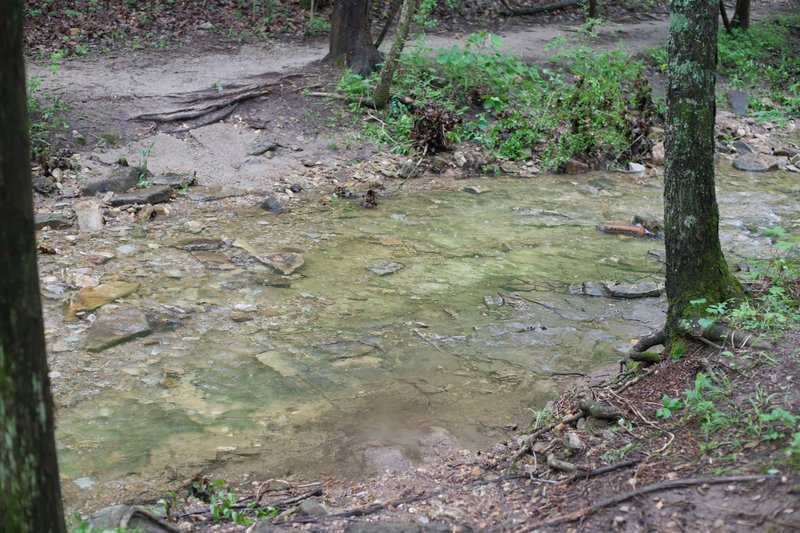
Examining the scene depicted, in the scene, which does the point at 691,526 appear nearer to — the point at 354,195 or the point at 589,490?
the point at 589,490

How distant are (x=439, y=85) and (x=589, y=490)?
821 cm

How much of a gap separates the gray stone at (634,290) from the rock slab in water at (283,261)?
104 inches

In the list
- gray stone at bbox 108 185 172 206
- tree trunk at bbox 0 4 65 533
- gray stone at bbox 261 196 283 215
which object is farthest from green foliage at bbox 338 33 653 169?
tree trunk at bbox 0 4 65 533

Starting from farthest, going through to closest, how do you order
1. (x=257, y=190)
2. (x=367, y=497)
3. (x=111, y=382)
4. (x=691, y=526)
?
1. (x=257, y=190)
2. (x=111, y=382)
3. (x=367, y=497)
4. (x=691, y=526)

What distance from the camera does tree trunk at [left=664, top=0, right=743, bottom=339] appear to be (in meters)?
3.93

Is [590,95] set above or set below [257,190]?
above

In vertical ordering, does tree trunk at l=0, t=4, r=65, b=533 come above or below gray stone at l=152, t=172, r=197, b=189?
above

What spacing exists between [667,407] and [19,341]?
279 cm

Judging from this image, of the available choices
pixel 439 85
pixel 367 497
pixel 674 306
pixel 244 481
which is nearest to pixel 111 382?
pixel 244 481

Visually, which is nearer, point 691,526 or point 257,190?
point 691,526

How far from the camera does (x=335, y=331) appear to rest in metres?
5.45

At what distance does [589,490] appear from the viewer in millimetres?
3158

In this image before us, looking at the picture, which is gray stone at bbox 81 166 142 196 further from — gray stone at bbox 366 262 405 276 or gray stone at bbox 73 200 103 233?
gray stone at bbox 366 262 405 276

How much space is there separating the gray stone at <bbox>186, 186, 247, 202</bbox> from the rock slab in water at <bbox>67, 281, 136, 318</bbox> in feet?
7.29
